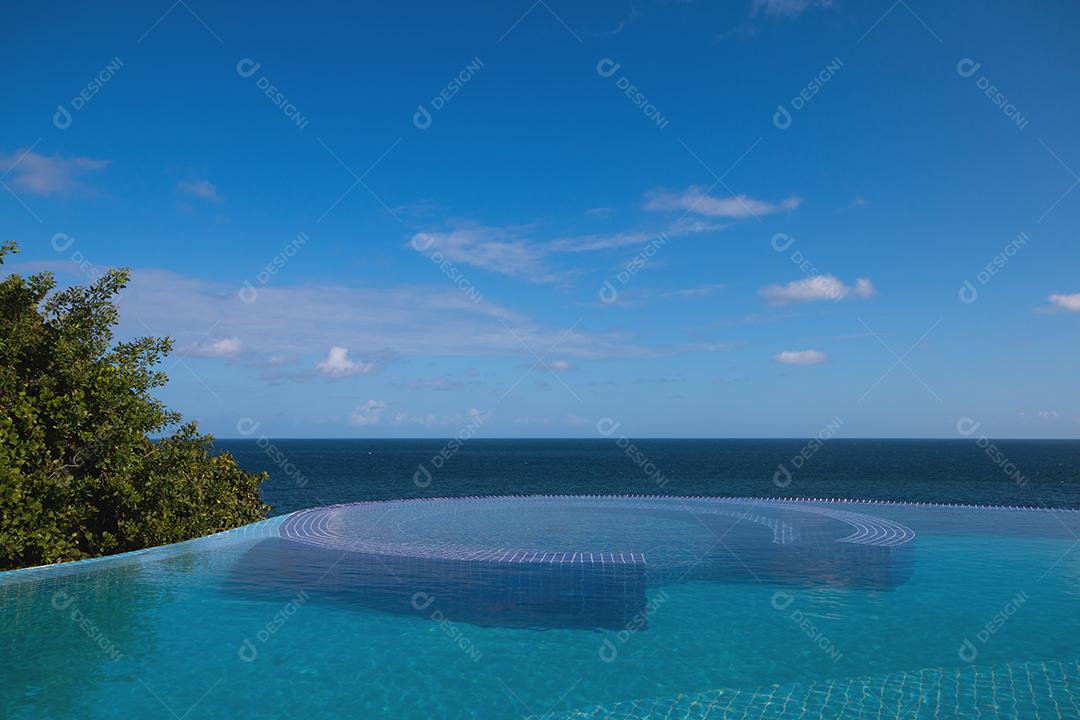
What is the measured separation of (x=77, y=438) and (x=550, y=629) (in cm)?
1488

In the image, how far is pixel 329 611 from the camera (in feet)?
47.7

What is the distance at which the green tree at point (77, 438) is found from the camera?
17.6m

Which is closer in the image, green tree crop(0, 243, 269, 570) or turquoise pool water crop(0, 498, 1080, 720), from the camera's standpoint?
turquoise pool water crop(0, 498, 1080, 720)

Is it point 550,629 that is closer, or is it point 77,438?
point 550,629

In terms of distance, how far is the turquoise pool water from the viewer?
10.2 meters

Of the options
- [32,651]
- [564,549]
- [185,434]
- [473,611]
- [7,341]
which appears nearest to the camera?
[32,651]

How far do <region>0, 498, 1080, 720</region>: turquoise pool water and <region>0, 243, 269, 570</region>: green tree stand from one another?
123cm

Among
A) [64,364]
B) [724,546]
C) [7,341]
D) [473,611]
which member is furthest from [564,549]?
[7,341]

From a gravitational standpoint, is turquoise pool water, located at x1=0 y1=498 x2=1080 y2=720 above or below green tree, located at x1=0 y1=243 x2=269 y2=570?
below

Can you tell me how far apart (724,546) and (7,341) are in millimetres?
21833

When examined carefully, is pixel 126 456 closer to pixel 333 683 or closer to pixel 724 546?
pixel 333 683

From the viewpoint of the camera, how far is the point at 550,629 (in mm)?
13289

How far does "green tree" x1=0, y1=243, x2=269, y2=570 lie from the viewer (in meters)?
17.6

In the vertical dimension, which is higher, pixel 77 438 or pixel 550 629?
pixel 77 438
